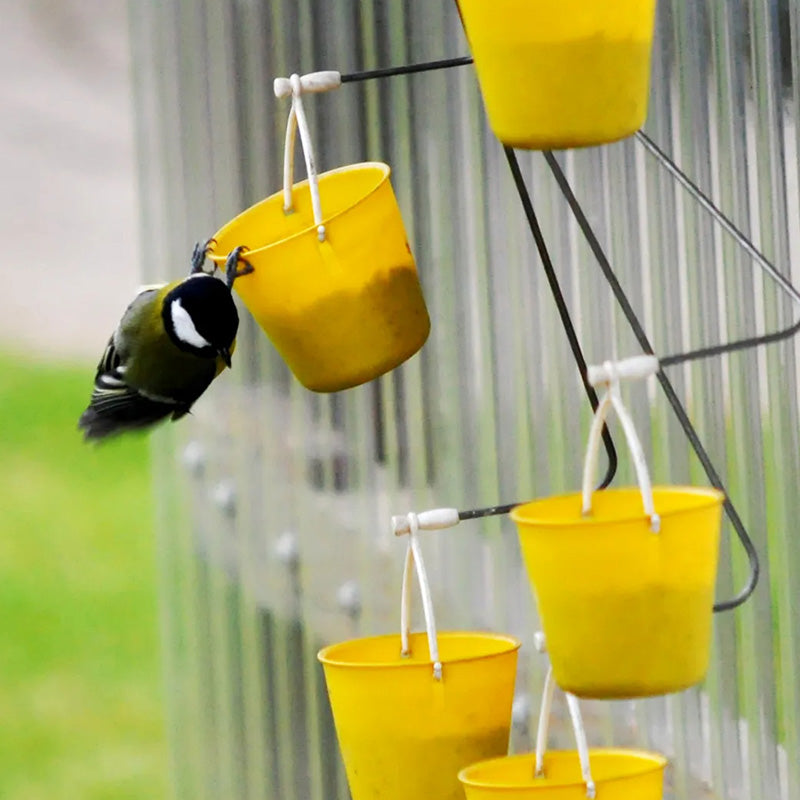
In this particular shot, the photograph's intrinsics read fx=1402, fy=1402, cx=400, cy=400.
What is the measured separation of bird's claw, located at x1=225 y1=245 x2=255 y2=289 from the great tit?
12.3 inches

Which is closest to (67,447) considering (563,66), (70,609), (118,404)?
(70,609)

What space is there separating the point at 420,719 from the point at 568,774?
0.13 metres

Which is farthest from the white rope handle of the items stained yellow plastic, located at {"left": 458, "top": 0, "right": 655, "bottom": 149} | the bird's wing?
the bird's wing

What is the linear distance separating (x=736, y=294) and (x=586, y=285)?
18cm

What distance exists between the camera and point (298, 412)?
1699 mm

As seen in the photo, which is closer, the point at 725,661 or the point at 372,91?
the point at 725,661

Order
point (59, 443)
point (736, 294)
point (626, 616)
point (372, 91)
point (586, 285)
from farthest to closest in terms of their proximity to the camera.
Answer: point (59, 443) → point (372, 91) → point (586, 285) → point (736, 294) → point (626, 616)

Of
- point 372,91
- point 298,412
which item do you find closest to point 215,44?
point 372,91

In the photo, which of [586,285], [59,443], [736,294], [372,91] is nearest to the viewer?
[736,294]

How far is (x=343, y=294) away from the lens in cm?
93

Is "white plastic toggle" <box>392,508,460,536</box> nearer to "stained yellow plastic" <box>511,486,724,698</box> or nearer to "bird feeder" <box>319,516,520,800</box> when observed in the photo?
"bird feeder" <box>319,516,520,800</box>

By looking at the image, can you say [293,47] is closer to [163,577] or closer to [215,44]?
[215,44]

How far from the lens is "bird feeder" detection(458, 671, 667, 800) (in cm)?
82

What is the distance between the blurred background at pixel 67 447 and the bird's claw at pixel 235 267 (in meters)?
1.11
